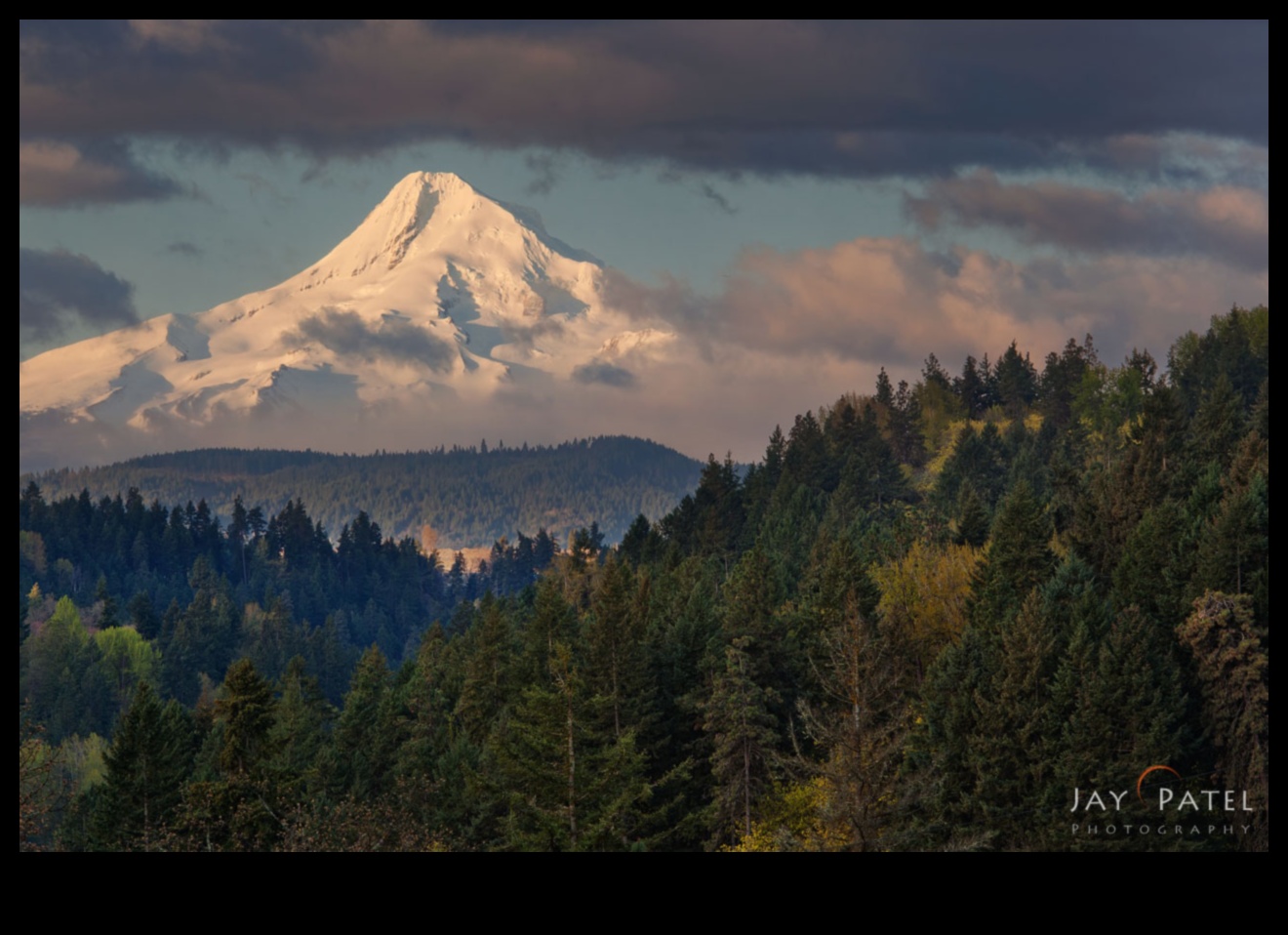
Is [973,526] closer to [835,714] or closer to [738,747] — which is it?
[835,714]

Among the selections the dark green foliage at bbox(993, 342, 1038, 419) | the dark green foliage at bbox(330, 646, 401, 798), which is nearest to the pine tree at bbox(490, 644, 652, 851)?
the dark green foliage at bbox(330, 646, 401, 798)

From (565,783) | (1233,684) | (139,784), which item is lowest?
(139,784)

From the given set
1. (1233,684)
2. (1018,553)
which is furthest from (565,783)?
(1018,553)

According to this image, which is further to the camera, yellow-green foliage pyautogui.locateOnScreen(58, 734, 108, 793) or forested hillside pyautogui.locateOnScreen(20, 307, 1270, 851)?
yellow-green foliage pyautogui.locateOnScreen(58, 734, 108, 793)

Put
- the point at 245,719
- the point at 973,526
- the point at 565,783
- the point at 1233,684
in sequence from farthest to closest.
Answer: the point at 973,526
the point at 1233,684
the point at 245,719
the point at 565,783

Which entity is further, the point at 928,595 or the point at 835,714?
the point at 928,595

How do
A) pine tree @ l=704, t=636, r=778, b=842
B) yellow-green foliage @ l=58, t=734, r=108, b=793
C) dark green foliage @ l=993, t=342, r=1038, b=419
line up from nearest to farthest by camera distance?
pine tree @ l=704, t=636, r=778, b=842 < yellow-green foliage @ l=58, t=734, r=108, b=793 < dark green foliage @ l=993, t=342, r=1038, b=419

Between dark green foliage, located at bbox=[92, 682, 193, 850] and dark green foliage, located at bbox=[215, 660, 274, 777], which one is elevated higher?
dark green foliage, located at bbox=[215, 660, 274, 777]

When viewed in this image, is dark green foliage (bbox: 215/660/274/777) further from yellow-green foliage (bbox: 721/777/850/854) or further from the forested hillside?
yellow-green foliage (bbox: 721/777/850/854)

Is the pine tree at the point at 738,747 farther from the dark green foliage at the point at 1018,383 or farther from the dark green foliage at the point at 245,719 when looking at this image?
the dark green foliage at the point at 1018,383

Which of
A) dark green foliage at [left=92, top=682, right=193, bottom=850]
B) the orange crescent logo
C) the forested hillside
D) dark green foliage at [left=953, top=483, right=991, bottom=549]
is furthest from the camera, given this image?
dark green foliage at [left=953, top=483, right=991, bottom=549]

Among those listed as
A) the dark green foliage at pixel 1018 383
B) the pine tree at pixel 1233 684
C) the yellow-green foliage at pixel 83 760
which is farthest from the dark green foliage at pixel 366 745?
the dark green foliage at pixel 1018 383
